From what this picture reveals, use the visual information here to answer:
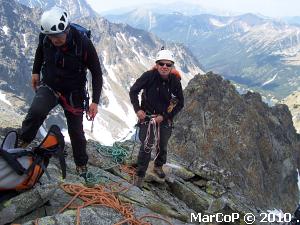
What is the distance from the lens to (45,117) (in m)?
10.6

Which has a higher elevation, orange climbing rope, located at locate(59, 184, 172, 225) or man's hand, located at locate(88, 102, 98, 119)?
man's hand, located at locate(88, 102, 98, 119)

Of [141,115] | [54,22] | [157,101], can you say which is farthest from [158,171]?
[54,22]

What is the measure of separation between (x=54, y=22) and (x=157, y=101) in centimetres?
476

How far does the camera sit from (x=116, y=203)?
30.6ft

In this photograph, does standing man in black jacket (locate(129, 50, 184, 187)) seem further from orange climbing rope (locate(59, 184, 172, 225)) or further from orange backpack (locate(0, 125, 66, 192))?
orange backpack (locate(0, 125, 66, 192))

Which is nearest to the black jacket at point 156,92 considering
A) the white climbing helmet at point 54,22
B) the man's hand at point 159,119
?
the man's hand at point 159,119

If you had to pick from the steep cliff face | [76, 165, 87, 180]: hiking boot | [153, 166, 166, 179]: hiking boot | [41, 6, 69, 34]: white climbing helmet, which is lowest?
the steep cliff face

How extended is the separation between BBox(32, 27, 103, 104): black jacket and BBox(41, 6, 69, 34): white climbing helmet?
45cm

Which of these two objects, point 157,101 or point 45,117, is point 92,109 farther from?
point 157,101

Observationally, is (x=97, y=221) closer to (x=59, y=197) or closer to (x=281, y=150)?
(x=59, y=197)

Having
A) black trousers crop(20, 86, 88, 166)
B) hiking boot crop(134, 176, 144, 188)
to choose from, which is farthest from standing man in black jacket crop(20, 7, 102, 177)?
hiking boot crop(134, 176, 144, 188)

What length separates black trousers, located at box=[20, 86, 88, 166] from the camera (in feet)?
33.8

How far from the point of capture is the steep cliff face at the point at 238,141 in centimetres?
6481

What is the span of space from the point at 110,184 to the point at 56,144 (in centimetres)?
384
